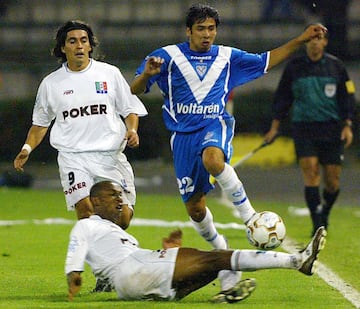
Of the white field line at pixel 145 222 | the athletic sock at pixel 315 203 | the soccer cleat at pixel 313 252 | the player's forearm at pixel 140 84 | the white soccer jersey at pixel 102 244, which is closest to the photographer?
the soccer cleat at pixel 313 252

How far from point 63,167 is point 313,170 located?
477cm

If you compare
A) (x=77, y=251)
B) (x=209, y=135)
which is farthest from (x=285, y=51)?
(x=77, y=251)

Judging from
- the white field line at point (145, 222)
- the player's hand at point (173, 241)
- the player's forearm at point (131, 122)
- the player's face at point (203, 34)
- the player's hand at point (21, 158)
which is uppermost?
A: the player's face at point (203, 34)

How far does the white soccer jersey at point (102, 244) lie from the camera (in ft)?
29.2

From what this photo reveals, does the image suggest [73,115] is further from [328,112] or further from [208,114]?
[328,112]

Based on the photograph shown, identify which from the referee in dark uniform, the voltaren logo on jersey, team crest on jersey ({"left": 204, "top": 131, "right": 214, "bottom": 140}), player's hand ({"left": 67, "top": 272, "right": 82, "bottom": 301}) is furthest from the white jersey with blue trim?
the referee in dark uniform

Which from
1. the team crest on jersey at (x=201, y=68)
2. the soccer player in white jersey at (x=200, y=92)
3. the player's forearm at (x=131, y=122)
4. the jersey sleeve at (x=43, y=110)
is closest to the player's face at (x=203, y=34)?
the soccer player in white jersey at (x=200, y=92)

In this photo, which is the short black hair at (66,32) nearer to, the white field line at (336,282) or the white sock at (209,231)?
the white sock at (209,231)

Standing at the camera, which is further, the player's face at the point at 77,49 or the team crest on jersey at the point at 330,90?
the team crest on jersey at the point at 330,90

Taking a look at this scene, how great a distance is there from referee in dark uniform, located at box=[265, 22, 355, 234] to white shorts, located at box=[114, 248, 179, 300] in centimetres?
580

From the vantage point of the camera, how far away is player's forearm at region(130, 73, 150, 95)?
10.0 meters

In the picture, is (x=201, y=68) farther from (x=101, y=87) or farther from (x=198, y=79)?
(x=101, y=87)

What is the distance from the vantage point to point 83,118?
34.4 feet

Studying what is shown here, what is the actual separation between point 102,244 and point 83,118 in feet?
5.85
